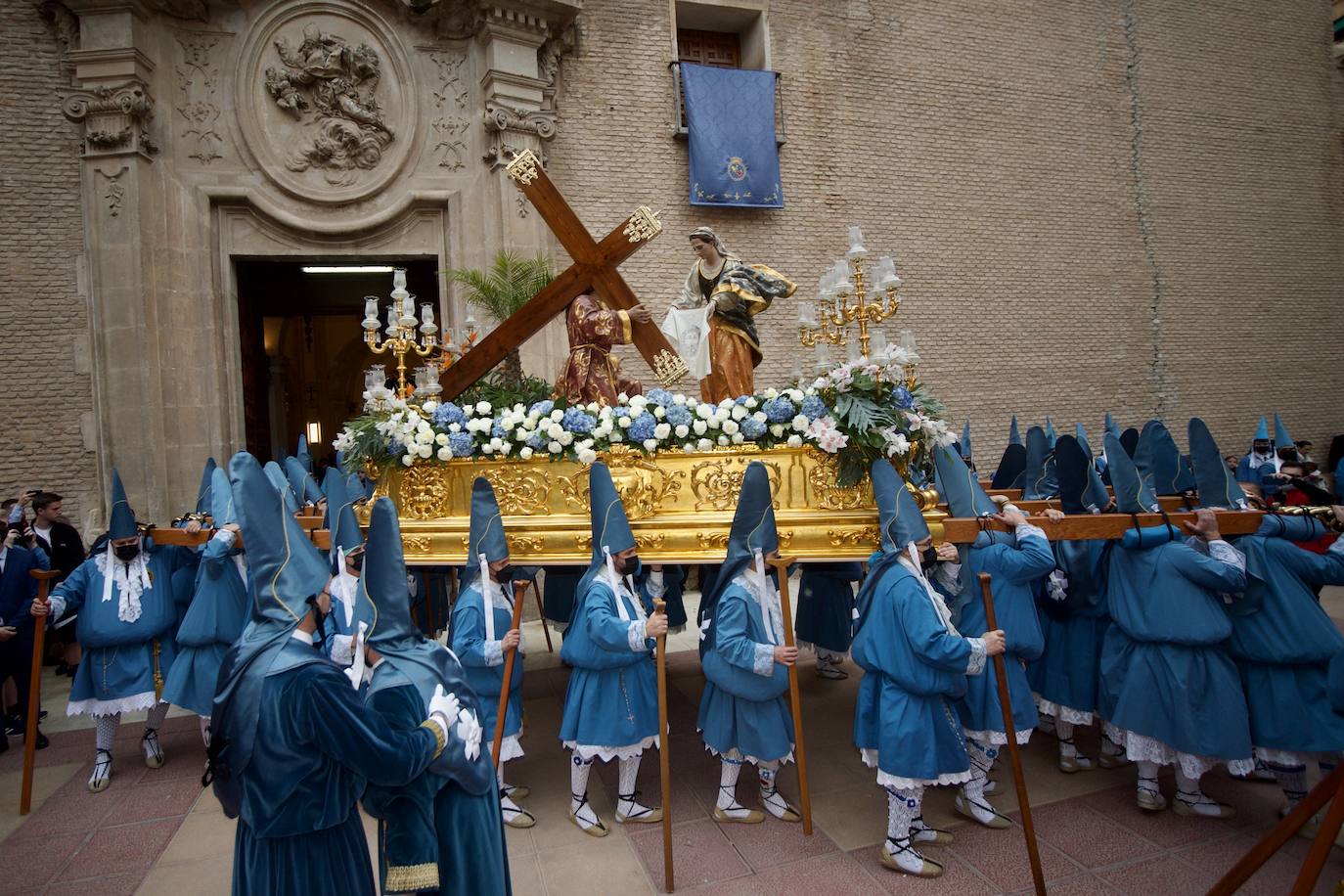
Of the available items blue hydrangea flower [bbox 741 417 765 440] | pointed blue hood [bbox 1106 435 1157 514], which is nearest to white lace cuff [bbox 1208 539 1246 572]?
pointed blue hood [bbox 1106 435 1157 514]

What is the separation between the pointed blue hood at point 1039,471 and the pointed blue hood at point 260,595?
19.1 feet

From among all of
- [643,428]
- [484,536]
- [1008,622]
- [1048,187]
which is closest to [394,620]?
[484,536]

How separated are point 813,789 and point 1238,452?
15.6 metres

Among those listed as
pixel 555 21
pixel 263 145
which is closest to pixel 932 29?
pixel 555 21

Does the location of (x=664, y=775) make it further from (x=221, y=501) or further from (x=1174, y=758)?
(x=221, y=501)

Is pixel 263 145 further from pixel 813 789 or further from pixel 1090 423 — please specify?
pixel 1090 423

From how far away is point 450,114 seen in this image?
1127cm

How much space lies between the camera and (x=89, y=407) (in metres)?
10.1

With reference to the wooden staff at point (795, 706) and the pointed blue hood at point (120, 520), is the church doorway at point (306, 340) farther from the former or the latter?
the wooden staff at point (795, 706)

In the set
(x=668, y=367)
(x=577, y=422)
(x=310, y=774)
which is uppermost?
(x=668, y=367)

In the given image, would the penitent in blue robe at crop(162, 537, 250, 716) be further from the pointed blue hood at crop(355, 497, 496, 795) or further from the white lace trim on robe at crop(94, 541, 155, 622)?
the pointed blue hood at crop(355, 497, 496, 795)

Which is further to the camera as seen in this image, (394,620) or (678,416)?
(678,416)

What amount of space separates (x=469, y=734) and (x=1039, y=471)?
576 cm

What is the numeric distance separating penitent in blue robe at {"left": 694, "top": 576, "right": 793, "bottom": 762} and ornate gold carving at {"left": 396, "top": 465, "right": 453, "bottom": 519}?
2483 mm
